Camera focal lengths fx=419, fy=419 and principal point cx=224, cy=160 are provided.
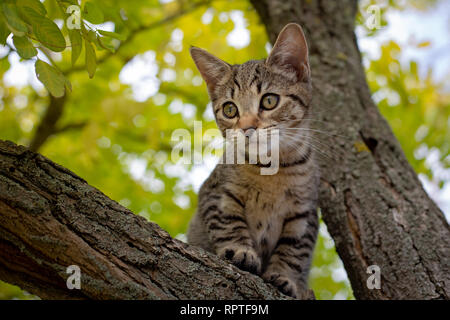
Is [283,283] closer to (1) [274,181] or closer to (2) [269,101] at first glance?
(1) [274,181]

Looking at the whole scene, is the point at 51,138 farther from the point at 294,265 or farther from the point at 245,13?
the point at 294,265

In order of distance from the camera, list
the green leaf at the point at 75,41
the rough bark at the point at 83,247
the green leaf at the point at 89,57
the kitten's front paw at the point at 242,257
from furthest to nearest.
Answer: the kitten's front paw at the point at 242,257, the green leaf at the point at 89,57, the green leaf at the point at 75,41, the rough bark at the point at 83,247

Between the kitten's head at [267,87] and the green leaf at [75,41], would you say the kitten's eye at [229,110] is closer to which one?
the kitten's head at [267,87]

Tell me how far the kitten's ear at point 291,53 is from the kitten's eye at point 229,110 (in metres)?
0.45

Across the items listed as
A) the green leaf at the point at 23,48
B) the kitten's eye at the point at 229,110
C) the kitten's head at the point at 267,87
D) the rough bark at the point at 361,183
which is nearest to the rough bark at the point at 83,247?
the green leaf at the point at 23,48

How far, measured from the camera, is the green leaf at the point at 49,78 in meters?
2.00

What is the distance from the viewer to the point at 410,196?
3.03 meters

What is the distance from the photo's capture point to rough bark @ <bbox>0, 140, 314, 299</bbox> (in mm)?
1902

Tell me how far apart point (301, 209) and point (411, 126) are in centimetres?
206

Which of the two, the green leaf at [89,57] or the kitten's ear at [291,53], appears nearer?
the green leaf at [89,57]

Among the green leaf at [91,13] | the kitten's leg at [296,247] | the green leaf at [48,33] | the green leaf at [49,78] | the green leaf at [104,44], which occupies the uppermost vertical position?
the green leaf at [91,13]

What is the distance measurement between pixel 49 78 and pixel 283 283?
1.91 m

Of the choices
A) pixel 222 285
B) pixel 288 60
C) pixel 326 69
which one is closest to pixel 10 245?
pixel 222 285

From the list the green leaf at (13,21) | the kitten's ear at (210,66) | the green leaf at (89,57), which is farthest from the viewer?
the kitten's ear at (210,66)
